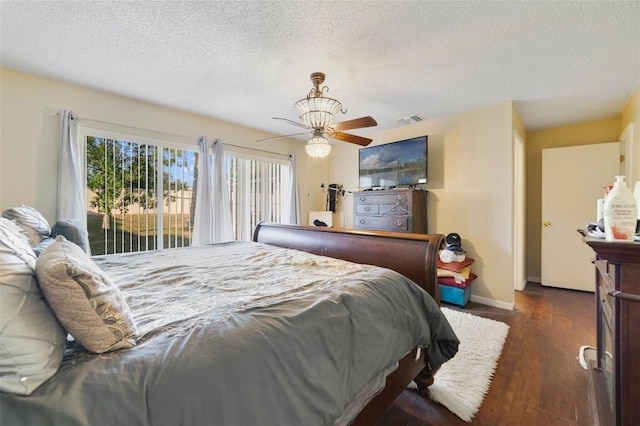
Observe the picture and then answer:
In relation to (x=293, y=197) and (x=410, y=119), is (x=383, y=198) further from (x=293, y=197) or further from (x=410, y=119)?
(x=293, y=197)

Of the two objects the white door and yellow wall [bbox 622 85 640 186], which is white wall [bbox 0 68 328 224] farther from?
the white door

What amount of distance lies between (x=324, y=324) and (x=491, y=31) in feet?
7.63

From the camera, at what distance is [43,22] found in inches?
71.4

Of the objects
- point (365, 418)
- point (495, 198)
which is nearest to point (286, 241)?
point (365, 418)

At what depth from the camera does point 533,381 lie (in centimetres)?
181

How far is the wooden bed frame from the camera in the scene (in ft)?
4.41

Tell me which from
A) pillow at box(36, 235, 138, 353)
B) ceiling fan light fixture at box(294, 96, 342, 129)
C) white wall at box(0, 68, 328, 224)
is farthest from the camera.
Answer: white wall at box(0, 68, 328, 224)

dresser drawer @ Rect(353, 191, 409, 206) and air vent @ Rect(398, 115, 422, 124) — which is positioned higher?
air vent @ Rect(398, 115, 422, 124)

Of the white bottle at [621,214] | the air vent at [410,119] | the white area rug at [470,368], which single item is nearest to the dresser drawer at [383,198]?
the air vent at [410,119]

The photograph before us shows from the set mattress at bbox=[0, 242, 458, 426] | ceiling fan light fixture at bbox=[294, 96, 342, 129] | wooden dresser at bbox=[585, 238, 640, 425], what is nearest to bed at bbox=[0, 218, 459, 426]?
mattress at bbox=[0, 242, 458, 426]

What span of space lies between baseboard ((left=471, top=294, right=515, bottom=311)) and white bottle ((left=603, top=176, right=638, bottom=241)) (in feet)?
8.05

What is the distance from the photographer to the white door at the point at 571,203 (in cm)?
354

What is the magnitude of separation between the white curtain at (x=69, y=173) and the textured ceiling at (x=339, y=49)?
19.3 inches

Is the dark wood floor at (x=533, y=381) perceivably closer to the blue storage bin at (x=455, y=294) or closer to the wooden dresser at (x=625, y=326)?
the blue storage bin at (x=455, y=294)
